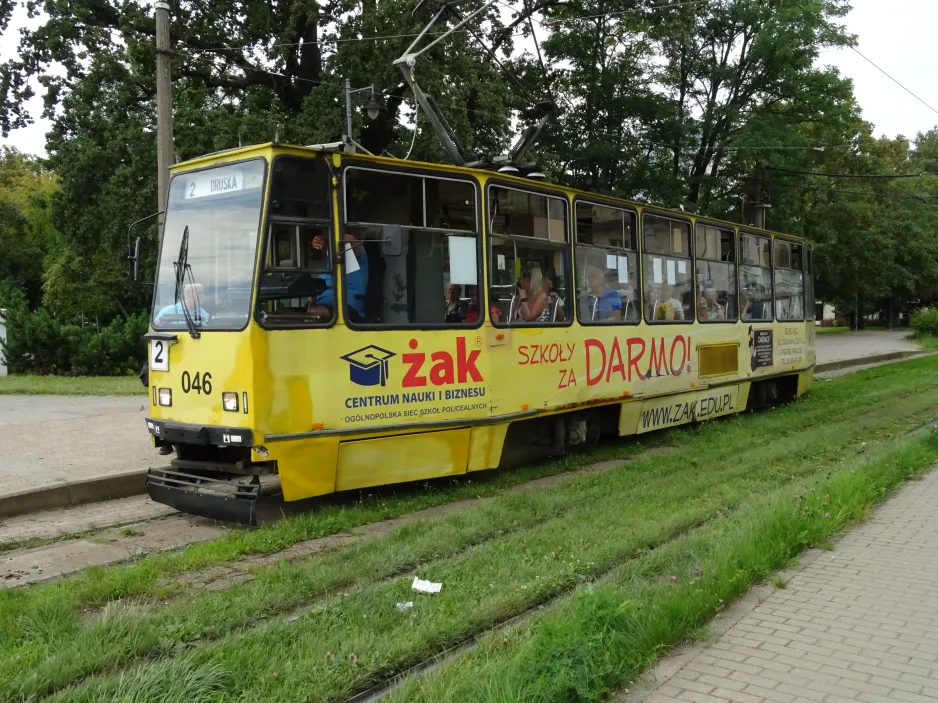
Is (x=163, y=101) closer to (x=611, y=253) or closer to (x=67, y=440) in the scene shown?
(x=67, y=440)

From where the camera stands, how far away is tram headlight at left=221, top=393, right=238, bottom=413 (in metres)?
6.83

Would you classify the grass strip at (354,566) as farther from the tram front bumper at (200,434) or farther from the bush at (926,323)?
the bush at (926,323)

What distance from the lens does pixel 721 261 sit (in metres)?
12.8

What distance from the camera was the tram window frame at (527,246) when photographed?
8297 millimetres

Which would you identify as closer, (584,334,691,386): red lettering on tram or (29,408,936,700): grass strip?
(29,408,936,700): grass strip

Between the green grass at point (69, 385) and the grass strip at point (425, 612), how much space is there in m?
11.9

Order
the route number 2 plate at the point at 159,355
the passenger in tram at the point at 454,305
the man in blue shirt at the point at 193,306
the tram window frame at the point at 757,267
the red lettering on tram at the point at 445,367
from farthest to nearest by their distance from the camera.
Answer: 1. the tram window frame at the point at 757,267
2. the passenger in tram at the point at 454,305
3. the red lettering on tram at the point at 445,367
4. the route number 2 plate at the point at 159,355
5. the man in blue shirt at the point at 193,306

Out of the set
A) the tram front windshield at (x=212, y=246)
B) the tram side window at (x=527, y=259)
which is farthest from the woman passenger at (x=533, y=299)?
the tram front windshield at (x=212, y=246)

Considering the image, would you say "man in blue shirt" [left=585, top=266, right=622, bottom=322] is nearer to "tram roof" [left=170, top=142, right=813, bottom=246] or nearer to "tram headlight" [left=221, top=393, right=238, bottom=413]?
"tram roof" [left=170, top=142, right=813, bottom=246]

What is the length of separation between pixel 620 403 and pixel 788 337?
5874 mm

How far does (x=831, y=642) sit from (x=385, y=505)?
4256mm

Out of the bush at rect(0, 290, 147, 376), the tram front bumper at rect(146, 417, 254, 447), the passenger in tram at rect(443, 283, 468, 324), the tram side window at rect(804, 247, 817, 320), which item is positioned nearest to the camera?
the tram front bumper at rect(146, 417, 254, 447)

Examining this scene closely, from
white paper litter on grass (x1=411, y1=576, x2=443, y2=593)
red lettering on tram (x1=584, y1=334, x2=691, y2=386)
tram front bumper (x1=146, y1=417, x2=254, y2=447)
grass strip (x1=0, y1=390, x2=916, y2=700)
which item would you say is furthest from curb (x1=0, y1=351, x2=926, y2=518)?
red lettering on tram (x1=584, y1=334, x2=691, y2=386)

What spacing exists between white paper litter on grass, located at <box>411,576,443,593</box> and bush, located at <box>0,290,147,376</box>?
17.2m
